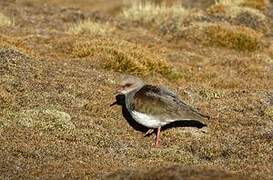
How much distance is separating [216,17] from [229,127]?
19391 millimetres

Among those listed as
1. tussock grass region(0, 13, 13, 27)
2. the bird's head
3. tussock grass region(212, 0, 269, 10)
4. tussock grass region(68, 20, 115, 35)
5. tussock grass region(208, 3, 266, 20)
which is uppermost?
the bird's head

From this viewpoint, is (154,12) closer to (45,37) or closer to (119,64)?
(45,37)

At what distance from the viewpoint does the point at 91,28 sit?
1227 inches

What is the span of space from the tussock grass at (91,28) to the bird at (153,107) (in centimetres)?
1476

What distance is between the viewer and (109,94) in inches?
763

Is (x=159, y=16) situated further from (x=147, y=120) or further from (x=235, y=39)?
(x=147, y=120)

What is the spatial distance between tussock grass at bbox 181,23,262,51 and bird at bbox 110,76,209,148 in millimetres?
14939

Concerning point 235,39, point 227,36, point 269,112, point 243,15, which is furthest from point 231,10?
point 269,112

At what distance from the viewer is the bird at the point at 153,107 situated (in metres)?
15.3

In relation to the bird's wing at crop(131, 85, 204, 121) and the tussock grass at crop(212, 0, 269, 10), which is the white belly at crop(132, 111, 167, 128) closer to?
the bird's wing at crop(131, 85, 204, 121)

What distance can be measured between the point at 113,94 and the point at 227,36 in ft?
41.6

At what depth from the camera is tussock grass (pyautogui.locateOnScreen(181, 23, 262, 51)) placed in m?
30.2

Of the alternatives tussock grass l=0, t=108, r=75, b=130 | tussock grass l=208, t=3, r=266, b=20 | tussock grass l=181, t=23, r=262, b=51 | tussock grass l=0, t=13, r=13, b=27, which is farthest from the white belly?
tussock grass l=208, t=3, r=266, b=20

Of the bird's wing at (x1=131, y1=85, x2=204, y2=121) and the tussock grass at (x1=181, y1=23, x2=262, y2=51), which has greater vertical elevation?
the bird's wing at (x1=131, y1=85, x2=204, y2=121)
